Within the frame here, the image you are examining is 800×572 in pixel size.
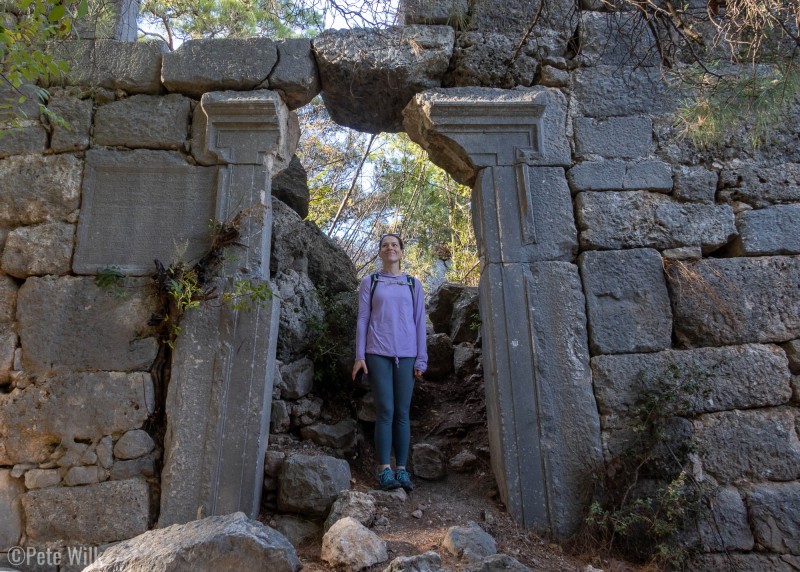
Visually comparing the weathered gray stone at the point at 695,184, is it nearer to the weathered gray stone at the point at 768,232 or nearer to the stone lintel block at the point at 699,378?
the weathered gray stone at the point at 768,232

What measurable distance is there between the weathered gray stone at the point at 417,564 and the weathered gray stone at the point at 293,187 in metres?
3.47

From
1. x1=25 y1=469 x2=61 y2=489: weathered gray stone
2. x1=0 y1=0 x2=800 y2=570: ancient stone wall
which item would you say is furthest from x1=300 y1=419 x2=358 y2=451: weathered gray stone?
x1=25 y1=469 x2=61 y2=489: weathered gray stone

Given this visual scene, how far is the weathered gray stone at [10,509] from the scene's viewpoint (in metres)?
3.26

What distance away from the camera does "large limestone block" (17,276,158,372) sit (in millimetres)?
3506

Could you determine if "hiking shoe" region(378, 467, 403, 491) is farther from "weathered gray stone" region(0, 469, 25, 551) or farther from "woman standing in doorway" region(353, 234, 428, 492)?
"weathered gray stone" region(0, 469, 25, 551)

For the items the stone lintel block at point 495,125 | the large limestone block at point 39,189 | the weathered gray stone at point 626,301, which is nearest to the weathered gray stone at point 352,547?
the weathered gray stone at point 626,301

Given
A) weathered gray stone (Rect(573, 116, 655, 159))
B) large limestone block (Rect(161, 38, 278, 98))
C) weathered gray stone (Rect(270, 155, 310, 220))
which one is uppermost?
large limestone block (Rect(161, 38, 278, 98))

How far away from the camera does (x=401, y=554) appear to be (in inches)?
114

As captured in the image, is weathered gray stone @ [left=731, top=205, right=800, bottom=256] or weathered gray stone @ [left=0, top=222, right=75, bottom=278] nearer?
weathered gray stone @ [left=0, top=222, right=75, bottom=278]

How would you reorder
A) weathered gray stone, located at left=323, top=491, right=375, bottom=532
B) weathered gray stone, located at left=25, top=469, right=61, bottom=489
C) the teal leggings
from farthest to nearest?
the teal leggings → weathered gray stone, located at left=25, top=469, right=61, bottom=489 → weathered gray stone, located at left=323, top=491, right=375, bottom=532

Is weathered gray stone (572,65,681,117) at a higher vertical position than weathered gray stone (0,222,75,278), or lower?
higher

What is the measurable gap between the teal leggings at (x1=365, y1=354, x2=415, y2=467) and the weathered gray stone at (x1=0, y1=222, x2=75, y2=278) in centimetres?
184

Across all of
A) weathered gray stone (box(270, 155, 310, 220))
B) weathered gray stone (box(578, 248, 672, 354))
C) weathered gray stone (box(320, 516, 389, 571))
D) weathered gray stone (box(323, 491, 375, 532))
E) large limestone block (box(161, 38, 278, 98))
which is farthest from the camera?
weathered gray stone (box(270, 155, 310, 220))

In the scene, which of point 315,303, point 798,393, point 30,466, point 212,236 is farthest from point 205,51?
point 798,393
